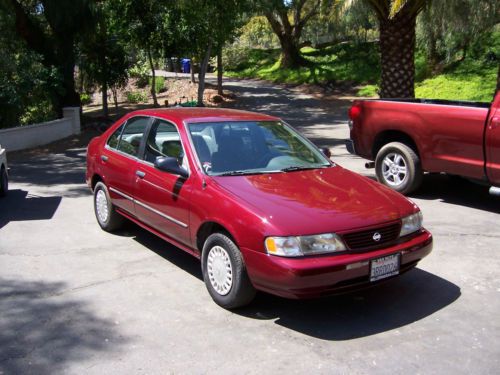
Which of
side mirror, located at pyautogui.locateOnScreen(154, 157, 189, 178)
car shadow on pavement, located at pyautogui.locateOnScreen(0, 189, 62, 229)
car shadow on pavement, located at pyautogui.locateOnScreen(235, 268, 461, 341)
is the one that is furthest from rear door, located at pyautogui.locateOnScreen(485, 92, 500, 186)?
car shadow on pavement, located at pyautogui.locateOnScreen(0, 189, 62, 229)

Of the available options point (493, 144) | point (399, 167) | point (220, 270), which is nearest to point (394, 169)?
point (399, 167)

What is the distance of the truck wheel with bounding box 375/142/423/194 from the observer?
28.4 feet

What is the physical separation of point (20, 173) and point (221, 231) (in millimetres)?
8433

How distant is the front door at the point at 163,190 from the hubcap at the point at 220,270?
0.46 meters

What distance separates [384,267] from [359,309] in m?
0.51

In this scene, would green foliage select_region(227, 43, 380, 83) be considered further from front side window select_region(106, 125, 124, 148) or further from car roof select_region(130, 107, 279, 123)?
car roof select_region(130, 107, 279, 123)

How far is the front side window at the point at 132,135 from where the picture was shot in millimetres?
6227

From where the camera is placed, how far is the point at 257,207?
445 cm

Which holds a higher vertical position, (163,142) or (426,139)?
(163,142)

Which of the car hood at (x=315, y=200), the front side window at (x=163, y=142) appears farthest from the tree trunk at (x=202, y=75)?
the car hood at (x=315, y=200)

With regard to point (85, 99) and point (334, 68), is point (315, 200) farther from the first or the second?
point (334, 68)

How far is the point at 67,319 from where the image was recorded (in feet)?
15.1

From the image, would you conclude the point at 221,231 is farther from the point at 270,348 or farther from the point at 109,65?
the point at 109,65

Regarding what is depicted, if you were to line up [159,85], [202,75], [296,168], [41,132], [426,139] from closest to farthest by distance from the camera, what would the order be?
[296,168], [426,139], [41,132], [202,75], [159,85]
